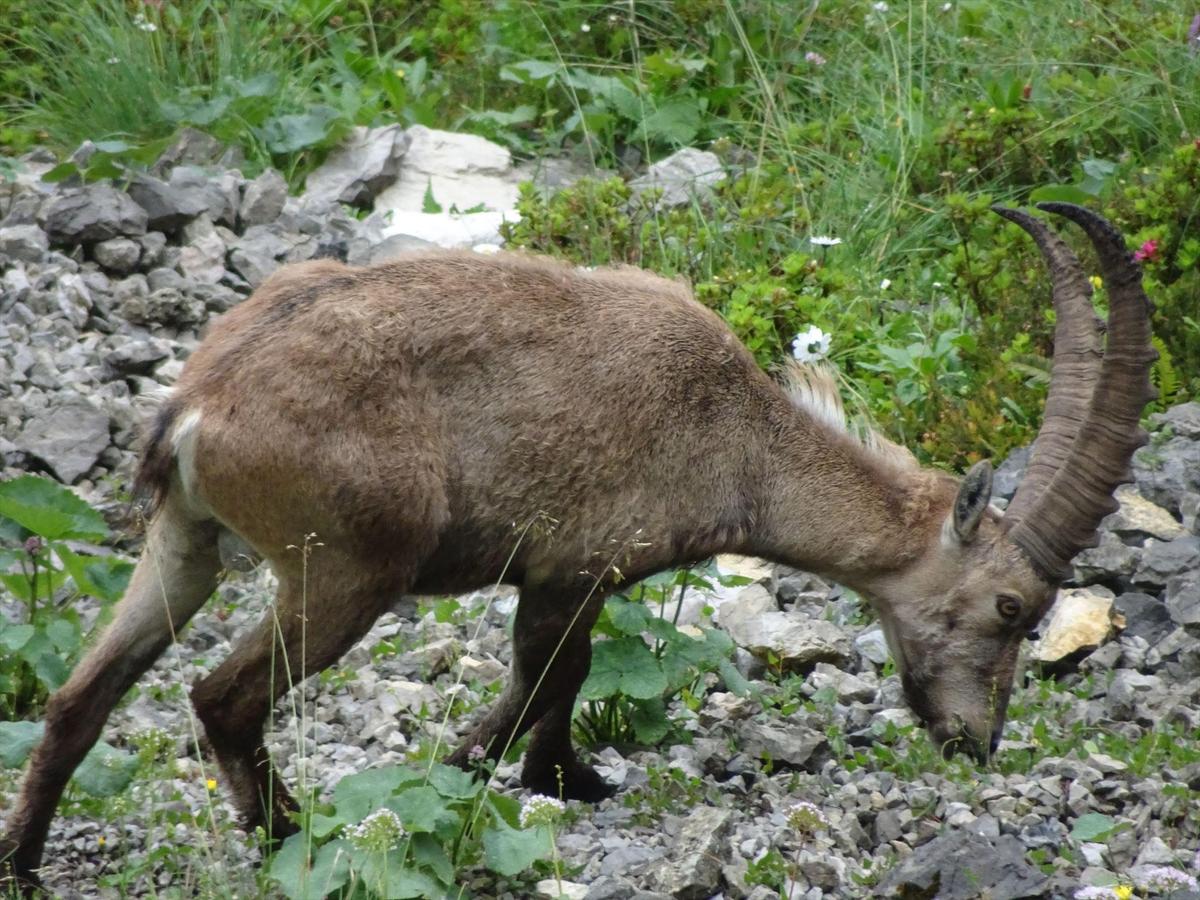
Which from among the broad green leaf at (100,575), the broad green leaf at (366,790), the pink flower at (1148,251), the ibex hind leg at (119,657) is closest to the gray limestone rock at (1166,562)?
the pink flower at (1148,251)

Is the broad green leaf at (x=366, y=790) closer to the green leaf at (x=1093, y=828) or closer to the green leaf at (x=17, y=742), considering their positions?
the green leaf at (x=17, y=742)

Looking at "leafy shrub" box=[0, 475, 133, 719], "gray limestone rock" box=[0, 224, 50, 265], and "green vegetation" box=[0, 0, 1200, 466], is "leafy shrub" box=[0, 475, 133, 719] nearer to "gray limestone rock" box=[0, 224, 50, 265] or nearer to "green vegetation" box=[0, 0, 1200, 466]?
"gray limestone rock" box=[0, 224, 50, 265]

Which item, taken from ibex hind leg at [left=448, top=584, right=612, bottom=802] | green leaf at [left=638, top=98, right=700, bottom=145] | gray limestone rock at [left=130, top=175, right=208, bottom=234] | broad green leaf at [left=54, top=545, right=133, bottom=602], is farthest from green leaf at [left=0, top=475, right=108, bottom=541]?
green leaf at [left=638, top=98, right=700, bottom=145]

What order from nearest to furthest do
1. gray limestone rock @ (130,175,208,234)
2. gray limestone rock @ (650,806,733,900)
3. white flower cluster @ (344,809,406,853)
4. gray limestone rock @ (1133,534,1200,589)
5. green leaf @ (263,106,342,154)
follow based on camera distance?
white flower cluster @ (344,809,406,853) < gray limestone rock @ (650,806,733,900) < gray limestone rock @ (1133,534,1200,589) < gray limestone rock @ (130,175,208,234) < green leaf @ (263,106,342,154)

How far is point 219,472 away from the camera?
→ 491cm

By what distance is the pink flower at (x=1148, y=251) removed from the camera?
8031 mm

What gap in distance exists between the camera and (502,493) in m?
5.28

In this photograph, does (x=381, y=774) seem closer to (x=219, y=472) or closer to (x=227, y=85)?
(x=219, y=472)

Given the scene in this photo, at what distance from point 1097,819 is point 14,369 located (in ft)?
17.2

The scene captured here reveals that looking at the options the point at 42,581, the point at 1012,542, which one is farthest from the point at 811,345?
the point at 42,581

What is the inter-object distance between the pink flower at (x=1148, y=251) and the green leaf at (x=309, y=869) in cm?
525

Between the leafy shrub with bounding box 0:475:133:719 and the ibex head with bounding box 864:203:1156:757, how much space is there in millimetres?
2701

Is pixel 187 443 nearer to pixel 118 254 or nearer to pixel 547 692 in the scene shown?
pixel 547 692

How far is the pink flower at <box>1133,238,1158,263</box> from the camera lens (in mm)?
8031
